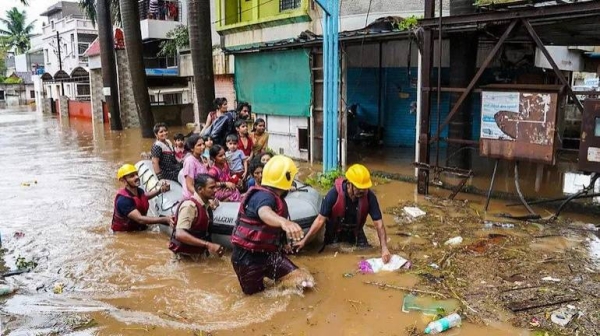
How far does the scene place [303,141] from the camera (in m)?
12.5

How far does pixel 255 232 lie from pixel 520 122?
4662 mm

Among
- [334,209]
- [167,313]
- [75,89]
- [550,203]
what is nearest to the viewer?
[167,313]

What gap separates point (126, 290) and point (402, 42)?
26.6 feet

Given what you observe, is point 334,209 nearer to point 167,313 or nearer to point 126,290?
point 167,313

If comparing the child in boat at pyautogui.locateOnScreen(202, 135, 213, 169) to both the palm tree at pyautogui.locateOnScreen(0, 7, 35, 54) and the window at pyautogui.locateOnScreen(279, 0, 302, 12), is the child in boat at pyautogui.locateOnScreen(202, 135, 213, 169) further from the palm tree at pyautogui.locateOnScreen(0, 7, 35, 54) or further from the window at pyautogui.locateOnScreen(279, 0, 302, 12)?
the palm tree at pyautogui.locateOnScreen(0, 7, 35, 54)

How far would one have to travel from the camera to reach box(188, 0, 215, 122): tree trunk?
1277 cm

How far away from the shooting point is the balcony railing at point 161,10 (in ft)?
83.1

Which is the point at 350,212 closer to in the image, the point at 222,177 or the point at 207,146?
the point at 222,177

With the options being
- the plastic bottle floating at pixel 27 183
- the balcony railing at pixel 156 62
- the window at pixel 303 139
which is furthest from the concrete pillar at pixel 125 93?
the window at pixel 303 139

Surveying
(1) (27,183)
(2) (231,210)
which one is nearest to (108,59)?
(1) (27,183)

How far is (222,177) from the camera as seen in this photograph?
23.7ft

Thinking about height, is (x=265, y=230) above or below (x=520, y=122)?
below

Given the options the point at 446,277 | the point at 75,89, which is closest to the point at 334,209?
the point at 446,277

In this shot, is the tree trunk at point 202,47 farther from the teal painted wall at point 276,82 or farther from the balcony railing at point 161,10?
the balcony railing at point 161,10
